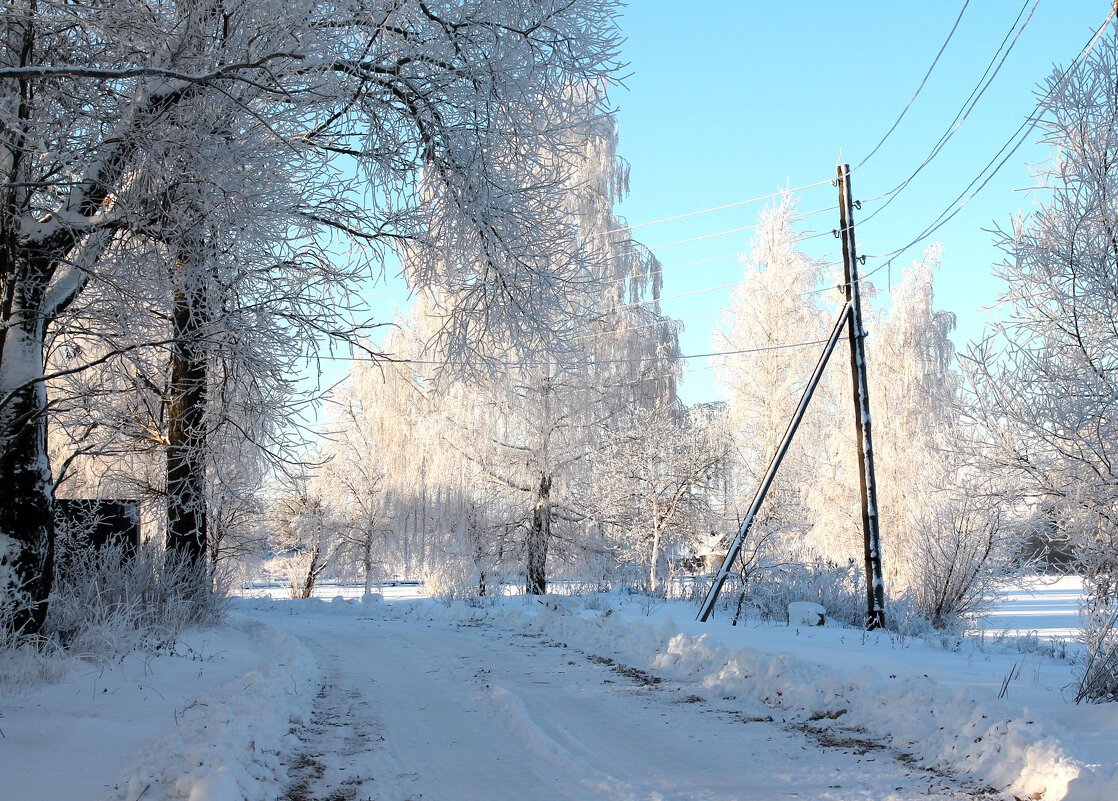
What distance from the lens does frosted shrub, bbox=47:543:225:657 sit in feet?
19.5

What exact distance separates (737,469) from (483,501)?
8.53 m

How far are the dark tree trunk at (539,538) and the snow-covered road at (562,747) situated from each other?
1129cm

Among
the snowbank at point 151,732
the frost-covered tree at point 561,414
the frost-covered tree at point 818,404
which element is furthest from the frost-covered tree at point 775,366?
the snowbank at point 151,732

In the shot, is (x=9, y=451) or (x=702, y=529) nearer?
(x=9, y=451)

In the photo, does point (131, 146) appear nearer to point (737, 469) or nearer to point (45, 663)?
point (45, 663)

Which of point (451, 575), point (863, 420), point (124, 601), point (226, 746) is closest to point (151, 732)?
point (226, 746)

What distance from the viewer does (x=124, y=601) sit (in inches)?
283

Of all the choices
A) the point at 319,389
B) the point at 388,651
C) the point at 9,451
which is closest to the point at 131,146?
the point at 9,451

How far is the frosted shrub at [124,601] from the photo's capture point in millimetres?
5953

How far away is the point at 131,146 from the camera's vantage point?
5.21 m

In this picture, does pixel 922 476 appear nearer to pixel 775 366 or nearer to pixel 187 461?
pixel 775 366

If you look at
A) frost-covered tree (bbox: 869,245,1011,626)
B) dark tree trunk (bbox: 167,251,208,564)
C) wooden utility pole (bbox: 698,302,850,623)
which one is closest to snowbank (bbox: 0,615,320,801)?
dark tree trunk (bbox: 167,251,208,564)

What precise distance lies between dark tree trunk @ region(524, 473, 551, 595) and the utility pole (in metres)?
8.14

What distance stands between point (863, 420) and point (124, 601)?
10.1 m
